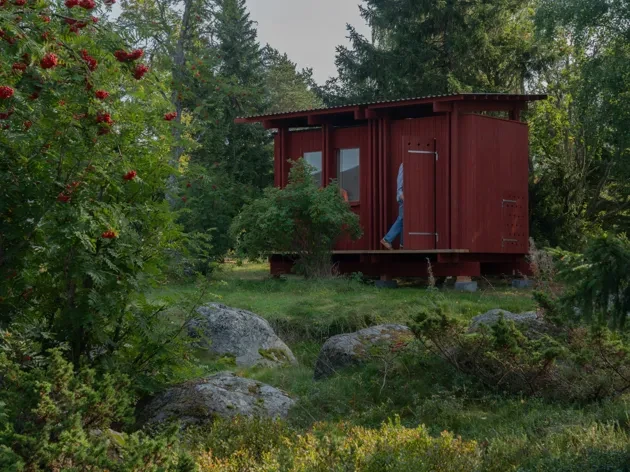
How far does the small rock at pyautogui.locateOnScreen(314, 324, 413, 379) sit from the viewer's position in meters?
8.98

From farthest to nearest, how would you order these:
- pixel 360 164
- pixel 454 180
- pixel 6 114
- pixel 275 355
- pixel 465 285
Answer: pixel 360 164 < pixel 454 180 < pixel 465 285 < pixel 275 355 < pixel 6 114

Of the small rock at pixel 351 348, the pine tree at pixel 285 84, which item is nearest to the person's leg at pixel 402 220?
the small rock at pixel 351 348

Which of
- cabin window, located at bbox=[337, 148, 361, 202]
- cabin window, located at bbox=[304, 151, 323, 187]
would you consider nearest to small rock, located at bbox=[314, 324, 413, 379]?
cabin window, located at bbox=[337, 148, 361, 202]

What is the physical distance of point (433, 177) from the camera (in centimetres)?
1686

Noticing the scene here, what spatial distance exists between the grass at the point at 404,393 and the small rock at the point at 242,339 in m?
0.30

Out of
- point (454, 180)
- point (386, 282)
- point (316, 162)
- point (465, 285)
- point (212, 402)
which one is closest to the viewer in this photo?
point (212, 402)

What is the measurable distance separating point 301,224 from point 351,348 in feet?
25.1

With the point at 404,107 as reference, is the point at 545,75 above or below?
above

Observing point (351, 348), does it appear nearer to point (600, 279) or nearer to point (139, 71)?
point (139, 71)

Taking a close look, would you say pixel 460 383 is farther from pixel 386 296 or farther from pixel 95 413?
pixel 386 296

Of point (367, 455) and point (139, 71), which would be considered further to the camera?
point (139, 71)

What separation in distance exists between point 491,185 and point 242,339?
26.4 ft

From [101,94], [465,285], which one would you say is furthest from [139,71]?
[465,285]

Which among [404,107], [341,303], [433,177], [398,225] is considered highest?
[404,107]
